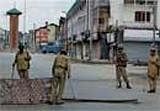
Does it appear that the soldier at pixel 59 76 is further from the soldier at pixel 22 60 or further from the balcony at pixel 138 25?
the balcony at pixel 138 25

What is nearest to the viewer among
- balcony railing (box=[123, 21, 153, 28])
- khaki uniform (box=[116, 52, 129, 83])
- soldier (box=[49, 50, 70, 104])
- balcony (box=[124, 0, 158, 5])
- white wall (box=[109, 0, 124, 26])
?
soldier (box=[49, 50, 70, 104])

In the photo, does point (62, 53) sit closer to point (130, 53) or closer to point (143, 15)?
point (130, 53)

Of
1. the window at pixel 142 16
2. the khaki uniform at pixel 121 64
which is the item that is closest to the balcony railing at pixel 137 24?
the window at pixel 142 16

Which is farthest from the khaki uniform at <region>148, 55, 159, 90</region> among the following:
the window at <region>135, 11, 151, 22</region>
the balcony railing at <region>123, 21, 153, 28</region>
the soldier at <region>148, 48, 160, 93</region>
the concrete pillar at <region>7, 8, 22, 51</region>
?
the window at <region>135, 11, 151, 22</region>

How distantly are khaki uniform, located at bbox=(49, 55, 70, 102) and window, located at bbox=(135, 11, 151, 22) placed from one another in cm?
6015

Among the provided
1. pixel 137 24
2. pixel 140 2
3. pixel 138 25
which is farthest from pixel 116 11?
pixel 140 2

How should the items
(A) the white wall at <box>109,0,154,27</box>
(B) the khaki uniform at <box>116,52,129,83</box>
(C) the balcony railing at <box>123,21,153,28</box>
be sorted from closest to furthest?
(B) the khaki uniform at <box>116,52,129,83</box>, (C) the balcony railing at <box>123,21,153,28</box>, (A) the white wall at <box>109,0,154,27</box>

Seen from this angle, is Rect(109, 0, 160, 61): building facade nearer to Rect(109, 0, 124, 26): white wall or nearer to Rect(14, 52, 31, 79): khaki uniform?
Rect(109, 0, 124, 26): white wall

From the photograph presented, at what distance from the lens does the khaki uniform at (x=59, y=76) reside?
60.5ft

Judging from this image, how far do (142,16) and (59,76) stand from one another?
61.5 meters

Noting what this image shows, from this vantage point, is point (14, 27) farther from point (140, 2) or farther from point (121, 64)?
point (121, 64)

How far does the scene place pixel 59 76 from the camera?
731 inches

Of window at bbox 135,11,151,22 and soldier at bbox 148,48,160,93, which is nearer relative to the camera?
soldier at bbox 148,48,160,93

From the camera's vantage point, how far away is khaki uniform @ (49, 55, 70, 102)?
1844 centimetres
